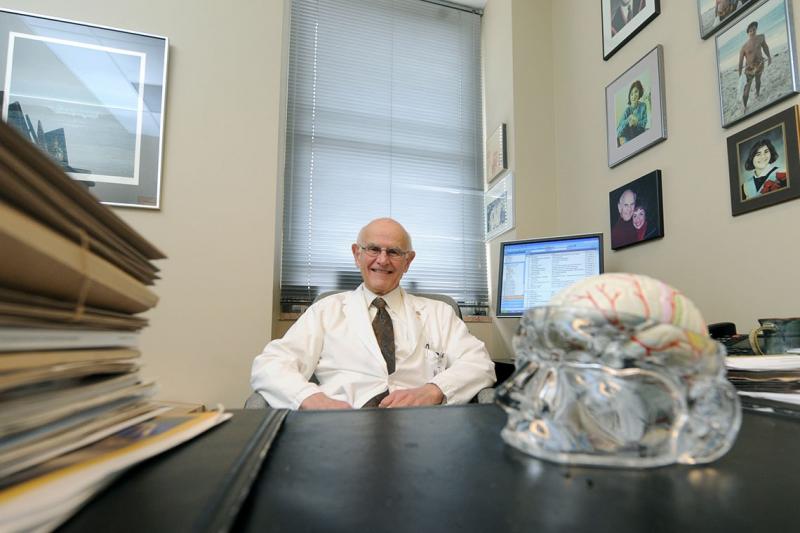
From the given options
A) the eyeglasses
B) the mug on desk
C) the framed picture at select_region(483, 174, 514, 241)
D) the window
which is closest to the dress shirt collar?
the eyeglasses

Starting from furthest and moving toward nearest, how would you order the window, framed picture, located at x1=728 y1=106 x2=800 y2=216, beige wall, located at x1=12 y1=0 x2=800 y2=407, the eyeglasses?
the window
the eyeglasses
beige wall, located at x1=12 y1=0 x2=800 y2=407
framed picture, located at x1=728 y1=106 x2=800 y2=216

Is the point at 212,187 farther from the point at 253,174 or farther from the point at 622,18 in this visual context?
the point at 622,18

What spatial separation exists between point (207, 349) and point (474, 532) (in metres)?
1.74

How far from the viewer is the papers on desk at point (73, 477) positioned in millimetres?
208

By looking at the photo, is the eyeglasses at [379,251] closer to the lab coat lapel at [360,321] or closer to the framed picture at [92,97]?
the lab coat lapel at [360,321]

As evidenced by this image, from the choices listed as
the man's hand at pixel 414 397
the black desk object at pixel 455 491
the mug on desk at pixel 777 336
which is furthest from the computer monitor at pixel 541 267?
the black desk object at pixel 455 491

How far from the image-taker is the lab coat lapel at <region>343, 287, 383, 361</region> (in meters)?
1.44

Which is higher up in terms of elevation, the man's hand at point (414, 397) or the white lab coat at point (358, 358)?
the white lab coat at point (358, 358)

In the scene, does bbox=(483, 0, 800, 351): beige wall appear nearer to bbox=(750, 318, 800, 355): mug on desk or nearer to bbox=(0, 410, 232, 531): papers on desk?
bbox=(750, 318, 800, 355): mug on desk

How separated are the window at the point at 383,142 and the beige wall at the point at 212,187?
49 centimetres

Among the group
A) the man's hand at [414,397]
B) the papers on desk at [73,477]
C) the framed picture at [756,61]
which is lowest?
the man's hand at [414,397]

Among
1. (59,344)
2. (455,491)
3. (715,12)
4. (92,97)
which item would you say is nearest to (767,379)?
(455,491)

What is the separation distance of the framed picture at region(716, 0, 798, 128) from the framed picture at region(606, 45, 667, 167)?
0.25 metres

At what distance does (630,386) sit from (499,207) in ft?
6.99
